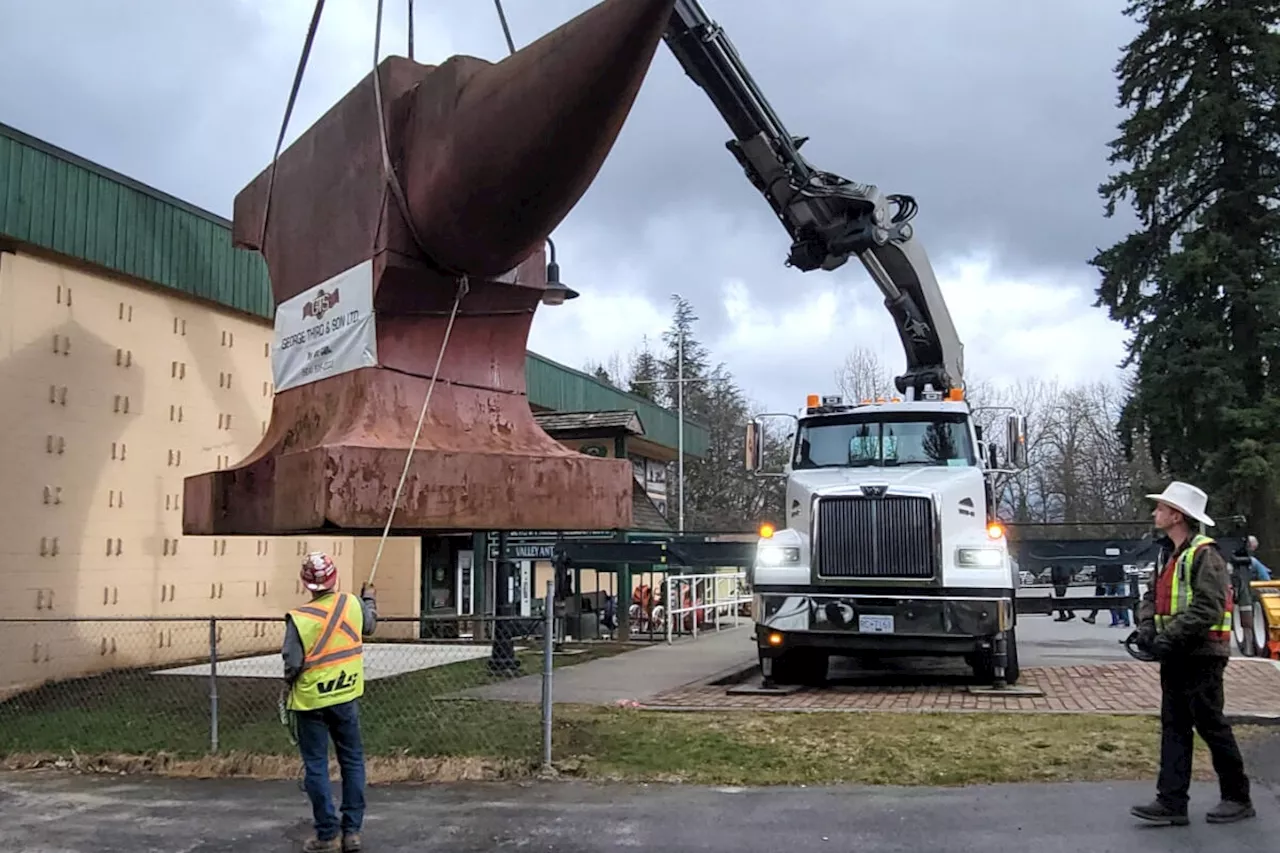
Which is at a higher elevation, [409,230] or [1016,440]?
[409,230]

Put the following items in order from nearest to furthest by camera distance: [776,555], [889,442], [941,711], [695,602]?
[941,711], [776,555], [889,442], [695,602]

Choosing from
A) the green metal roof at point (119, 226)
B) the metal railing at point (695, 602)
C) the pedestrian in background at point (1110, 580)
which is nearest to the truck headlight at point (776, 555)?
the pedestrian in background at point (1110, 580)

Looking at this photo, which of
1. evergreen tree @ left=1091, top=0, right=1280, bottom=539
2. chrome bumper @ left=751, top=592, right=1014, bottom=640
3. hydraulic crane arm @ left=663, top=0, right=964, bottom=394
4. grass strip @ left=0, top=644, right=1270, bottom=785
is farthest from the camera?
evergreen tree @ left=1091, top=0, right=1280, bottom=539

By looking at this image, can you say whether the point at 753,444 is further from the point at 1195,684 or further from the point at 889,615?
the point at 1195,684

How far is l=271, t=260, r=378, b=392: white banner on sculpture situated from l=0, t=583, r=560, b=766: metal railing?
6.33 ft

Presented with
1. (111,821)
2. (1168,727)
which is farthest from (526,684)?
(1168,727)

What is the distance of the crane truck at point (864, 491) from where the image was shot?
10.9 metres

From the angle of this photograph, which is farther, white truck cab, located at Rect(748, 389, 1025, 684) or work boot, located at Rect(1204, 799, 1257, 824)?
white truck cab, located at Rect(748, 389, 1025, 684)

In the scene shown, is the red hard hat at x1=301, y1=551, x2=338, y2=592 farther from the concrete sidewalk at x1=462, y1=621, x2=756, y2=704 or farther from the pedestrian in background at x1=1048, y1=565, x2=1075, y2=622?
the pedestrian in background at x1=1048, y1=565, x2=1075, y2=622

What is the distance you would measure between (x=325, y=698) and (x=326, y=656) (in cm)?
21

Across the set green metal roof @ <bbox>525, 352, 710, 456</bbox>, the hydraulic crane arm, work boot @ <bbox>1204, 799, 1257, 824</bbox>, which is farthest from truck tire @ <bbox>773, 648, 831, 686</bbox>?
green metal roof @ <bbox>525, 352, 710, 456</bbox>

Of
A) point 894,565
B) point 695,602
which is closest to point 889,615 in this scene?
point 894,565

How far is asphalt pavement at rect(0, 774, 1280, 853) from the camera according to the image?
5.76 meters

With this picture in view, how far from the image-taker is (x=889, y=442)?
476 inches
